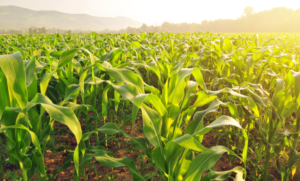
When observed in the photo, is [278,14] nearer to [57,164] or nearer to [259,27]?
[259,27]

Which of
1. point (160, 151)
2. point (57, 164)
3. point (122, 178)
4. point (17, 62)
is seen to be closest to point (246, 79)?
point (160, 151)

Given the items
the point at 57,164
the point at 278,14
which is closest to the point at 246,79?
the point at 57,164

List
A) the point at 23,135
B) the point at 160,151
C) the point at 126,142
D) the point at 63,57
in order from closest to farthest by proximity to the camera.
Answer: the point at 160,151 < the point at 23,135 < the point at 63,57 < the point at 126,142

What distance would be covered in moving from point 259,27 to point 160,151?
79.2 metres

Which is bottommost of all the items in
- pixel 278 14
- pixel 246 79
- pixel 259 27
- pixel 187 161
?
pixel 187 161

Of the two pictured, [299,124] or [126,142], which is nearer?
[299,124]

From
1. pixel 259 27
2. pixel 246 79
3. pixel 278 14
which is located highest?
pixel 278 14

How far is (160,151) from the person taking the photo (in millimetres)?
→ 1017

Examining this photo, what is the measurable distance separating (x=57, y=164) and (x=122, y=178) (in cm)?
83

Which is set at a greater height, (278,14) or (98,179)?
(278,14)

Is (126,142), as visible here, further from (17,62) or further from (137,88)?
(17,62)

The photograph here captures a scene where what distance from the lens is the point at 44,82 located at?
1.21m

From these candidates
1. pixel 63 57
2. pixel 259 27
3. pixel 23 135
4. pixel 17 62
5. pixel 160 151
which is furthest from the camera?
pixel 259 27

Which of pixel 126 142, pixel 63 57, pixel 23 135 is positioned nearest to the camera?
pixel 23 135
